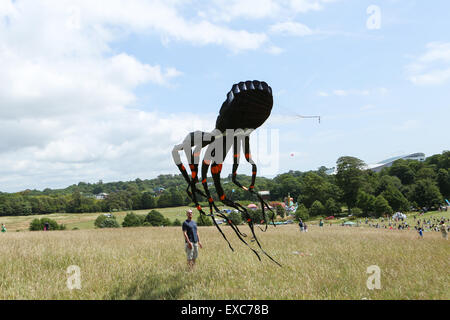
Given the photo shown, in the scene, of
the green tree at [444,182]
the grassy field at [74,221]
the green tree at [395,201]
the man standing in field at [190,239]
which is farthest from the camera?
the green tree at [444,182]

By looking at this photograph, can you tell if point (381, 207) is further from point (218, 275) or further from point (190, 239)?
point (218, 275)

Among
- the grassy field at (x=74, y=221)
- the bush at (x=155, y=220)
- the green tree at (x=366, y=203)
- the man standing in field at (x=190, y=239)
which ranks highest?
the man standing in field at (x=190, y=239)

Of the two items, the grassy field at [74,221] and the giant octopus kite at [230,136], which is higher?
the giant octopus kite at [230,136]

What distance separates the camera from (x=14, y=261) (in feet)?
30.3

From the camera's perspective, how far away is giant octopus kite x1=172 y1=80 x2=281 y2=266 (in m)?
4.07

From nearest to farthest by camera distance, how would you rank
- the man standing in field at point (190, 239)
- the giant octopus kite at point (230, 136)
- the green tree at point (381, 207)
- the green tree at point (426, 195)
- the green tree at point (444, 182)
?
the giant octopus kite at point (230, 136) → the man standing in field at point (190, 239) → the green tree at point (381, 207) → the green tree at point (426, 195) → the green tree at point (444, 182)

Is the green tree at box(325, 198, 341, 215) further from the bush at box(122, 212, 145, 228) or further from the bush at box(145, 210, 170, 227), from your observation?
the bush at box(122, 212, 145, 228)

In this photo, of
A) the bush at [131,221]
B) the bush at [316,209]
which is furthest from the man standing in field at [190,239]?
the bush at [316,209]

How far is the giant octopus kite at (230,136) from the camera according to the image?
160 inches

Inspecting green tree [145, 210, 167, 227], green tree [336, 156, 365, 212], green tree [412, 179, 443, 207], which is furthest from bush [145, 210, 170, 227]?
green tree [412, 179, 443, 207]

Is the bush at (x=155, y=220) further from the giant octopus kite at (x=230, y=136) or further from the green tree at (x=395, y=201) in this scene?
the green tree at (x=395, y=201)

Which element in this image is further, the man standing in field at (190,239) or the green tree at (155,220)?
the green tree at (155,220)

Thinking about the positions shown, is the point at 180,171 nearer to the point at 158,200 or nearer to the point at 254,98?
the point at 254,98
